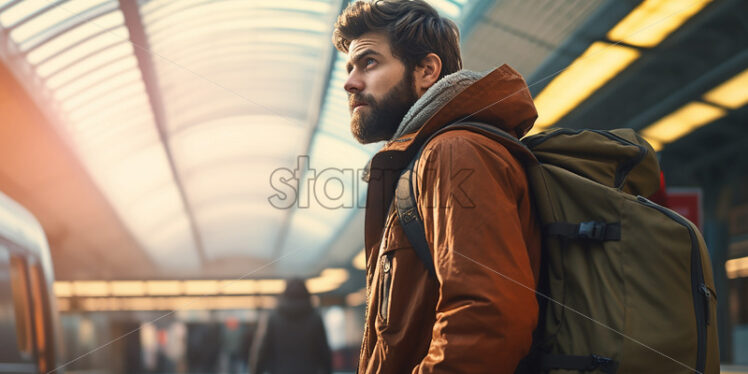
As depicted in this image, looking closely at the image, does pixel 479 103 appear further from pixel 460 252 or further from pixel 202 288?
pixel 202 288

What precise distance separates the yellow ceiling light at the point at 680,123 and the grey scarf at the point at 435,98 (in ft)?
8.17

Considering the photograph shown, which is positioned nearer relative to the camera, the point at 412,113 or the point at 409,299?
the point at 409,299

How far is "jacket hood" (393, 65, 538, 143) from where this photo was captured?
0.93 meters

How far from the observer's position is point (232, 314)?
1.69 meters

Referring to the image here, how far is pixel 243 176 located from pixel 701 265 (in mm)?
1312

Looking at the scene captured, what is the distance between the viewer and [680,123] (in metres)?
3.34

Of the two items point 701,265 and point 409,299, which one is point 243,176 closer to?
point 409,299

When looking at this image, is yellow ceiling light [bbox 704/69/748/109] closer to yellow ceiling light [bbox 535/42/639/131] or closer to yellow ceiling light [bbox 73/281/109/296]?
yellow ceiling light [bbox 535/42/639/131]

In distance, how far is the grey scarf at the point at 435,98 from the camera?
0.99 meters

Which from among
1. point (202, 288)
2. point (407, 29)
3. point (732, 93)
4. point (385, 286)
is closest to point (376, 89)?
point (407, 29)

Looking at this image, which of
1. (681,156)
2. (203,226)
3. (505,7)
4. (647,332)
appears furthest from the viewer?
(681,156)

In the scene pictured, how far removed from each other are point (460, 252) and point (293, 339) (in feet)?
3.74

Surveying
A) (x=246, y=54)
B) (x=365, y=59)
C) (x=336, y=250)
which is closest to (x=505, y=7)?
(x=246, y=54)

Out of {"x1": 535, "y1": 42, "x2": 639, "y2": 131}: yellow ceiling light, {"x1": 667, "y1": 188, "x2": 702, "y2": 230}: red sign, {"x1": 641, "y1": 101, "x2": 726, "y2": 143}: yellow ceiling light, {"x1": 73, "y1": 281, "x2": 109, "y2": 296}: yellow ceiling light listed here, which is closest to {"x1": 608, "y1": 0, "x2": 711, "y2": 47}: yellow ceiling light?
{"x1": 535, "y1": 42, "x2": 639, "y2": 131}: yellow ceiling light
